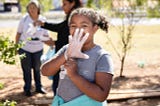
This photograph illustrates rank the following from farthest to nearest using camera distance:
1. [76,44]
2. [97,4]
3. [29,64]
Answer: [97,4] < [29,64] < [76,44]

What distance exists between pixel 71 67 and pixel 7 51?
1.26 m

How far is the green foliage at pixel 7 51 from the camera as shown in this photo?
3375 mm

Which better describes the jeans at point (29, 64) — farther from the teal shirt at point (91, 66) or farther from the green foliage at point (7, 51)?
the teal shirt at point (91, 66)

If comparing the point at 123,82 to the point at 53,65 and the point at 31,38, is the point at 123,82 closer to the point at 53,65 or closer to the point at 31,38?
the point at 31,38

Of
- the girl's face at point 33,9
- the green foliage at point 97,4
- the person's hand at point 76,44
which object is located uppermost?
the person's hand at point 76,44

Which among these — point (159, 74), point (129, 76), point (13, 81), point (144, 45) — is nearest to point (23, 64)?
point (13, 81)

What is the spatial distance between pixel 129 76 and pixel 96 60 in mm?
6081

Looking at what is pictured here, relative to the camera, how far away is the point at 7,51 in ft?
11.2

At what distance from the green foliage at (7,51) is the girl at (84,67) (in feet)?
3.16

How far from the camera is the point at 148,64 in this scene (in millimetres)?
9898

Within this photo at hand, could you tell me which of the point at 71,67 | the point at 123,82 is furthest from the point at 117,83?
A: the point at 71,67

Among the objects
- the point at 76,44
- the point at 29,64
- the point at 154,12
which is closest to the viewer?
the point at 76,44

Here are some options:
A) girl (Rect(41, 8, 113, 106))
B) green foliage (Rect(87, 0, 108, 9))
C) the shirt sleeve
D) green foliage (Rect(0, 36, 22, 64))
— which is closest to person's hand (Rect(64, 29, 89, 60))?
girl (Rect(41, 8, 113, 106))

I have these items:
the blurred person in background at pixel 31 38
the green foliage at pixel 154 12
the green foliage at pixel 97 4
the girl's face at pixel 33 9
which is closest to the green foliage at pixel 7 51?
the blurred person in background at pixel 31 38
